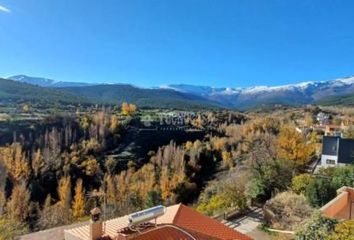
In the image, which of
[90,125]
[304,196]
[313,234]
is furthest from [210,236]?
[90,125]

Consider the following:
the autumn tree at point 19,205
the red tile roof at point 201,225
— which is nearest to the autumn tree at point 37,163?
the autumn tree at point 19,205

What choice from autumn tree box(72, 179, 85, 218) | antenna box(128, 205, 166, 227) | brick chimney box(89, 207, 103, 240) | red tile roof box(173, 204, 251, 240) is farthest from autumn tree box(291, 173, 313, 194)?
autumn tree box(72, 179, 85, 218)

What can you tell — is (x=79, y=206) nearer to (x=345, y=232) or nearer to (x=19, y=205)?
(x=19, y=205)

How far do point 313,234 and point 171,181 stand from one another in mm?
41662

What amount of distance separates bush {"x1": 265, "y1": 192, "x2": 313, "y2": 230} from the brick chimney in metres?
9.30

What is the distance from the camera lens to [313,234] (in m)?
11.0

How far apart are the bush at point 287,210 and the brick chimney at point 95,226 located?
366 inches

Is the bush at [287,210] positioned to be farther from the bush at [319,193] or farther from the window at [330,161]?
the window at [330,161]

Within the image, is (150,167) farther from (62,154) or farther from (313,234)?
(313,234)

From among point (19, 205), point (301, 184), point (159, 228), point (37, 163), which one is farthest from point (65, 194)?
point (159, 228)

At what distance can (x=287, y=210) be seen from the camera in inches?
690

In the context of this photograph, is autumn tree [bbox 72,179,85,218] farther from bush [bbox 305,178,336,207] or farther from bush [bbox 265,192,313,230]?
bush [bbox 305,178,336,207]

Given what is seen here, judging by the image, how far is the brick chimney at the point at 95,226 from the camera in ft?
35.7

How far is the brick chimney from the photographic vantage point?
35.7ft
